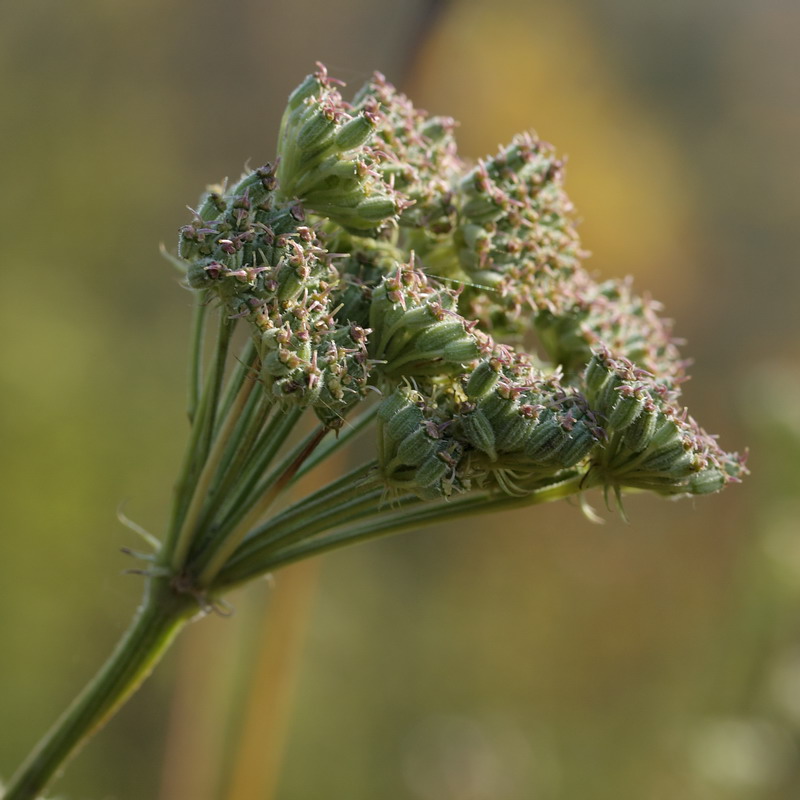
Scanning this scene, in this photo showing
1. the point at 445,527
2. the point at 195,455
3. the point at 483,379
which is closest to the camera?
the point at 483,379

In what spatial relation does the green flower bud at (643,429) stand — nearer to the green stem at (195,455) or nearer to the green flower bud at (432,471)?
the green flower bud at (432,471)

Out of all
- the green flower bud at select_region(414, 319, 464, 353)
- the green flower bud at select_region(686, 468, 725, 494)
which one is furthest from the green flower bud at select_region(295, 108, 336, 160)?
the green flower bud at select_region(686, 468, 725, 494)

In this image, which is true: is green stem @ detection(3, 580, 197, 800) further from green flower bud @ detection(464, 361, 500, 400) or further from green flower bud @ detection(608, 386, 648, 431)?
green flower bud @ detection(608, 386, 648, 431)

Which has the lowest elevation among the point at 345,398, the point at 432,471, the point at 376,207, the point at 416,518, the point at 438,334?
the point at 416,518

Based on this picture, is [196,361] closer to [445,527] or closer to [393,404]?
[393,404]

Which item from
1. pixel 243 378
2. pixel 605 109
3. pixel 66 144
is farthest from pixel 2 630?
pixel 605 109

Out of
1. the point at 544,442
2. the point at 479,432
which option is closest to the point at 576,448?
the point at 544,442
